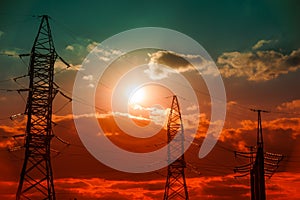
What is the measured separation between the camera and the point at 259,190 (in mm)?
73625

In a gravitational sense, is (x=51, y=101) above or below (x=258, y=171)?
above

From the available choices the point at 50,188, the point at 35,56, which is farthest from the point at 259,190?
the point at 35,56

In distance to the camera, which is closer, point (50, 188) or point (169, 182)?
point (50, 188)

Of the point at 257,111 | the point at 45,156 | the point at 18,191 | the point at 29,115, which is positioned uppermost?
the point at 257,111

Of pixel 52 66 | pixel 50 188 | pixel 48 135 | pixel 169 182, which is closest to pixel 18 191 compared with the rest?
pixel 50 188

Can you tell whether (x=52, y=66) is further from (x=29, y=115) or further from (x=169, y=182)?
(x=169, y=182)

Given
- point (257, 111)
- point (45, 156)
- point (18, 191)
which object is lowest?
point (18, 191)

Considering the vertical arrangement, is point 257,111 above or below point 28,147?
above

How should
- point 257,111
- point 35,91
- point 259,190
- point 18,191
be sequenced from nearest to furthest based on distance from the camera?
point 18,191 → point 35,91 → point 259,190 → point 257,111

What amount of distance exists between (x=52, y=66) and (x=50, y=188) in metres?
14.1

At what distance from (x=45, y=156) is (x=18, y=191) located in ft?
15.4

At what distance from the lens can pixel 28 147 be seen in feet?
183

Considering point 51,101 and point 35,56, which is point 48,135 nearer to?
point 51,101

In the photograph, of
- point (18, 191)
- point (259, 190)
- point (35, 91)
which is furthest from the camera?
point (259, 190)
